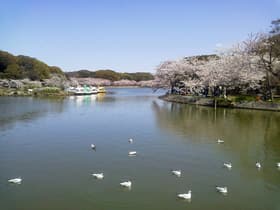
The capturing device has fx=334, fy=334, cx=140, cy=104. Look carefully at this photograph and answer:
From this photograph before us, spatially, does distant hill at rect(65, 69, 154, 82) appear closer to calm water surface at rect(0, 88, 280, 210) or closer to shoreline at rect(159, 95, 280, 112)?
shoreline at rect(159, 95, 280, 112)

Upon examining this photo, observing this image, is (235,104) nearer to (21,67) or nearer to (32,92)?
(32,92)

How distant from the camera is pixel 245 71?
35.0 meters

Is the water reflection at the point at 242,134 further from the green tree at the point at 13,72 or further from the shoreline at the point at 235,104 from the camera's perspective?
the green tree at the point at 13,72

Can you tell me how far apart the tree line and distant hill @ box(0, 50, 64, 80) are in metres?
40.3

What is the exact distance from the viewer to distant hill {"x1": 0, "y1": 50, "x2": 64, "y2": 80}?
71500 mm

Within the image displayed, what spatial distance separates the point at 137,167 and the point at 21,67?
70.9 m

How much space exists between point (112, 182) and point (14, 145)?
257 inches

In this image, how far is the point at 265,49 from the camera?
30.9 m

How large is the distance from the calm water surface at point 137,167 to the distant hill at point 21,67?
5611 centimetres

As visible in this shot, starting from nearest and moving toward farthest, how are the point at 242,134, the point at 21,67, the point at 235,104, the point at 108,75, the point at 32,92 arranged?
the point at 242,134 → the point at 235,104 → the point at 32,92 → the point at 21,67 → the point at 108,75

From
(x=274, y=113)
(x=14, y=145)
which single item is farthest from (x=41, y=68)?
(x=14, y=145)

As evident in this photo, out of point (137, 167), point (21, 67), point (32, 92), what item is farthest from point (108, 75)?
point (137, 167)

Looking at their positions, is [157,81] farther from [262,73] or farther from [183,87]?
[262,73]

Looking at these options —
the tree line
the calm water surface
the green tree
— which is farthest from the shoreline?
the green tree
